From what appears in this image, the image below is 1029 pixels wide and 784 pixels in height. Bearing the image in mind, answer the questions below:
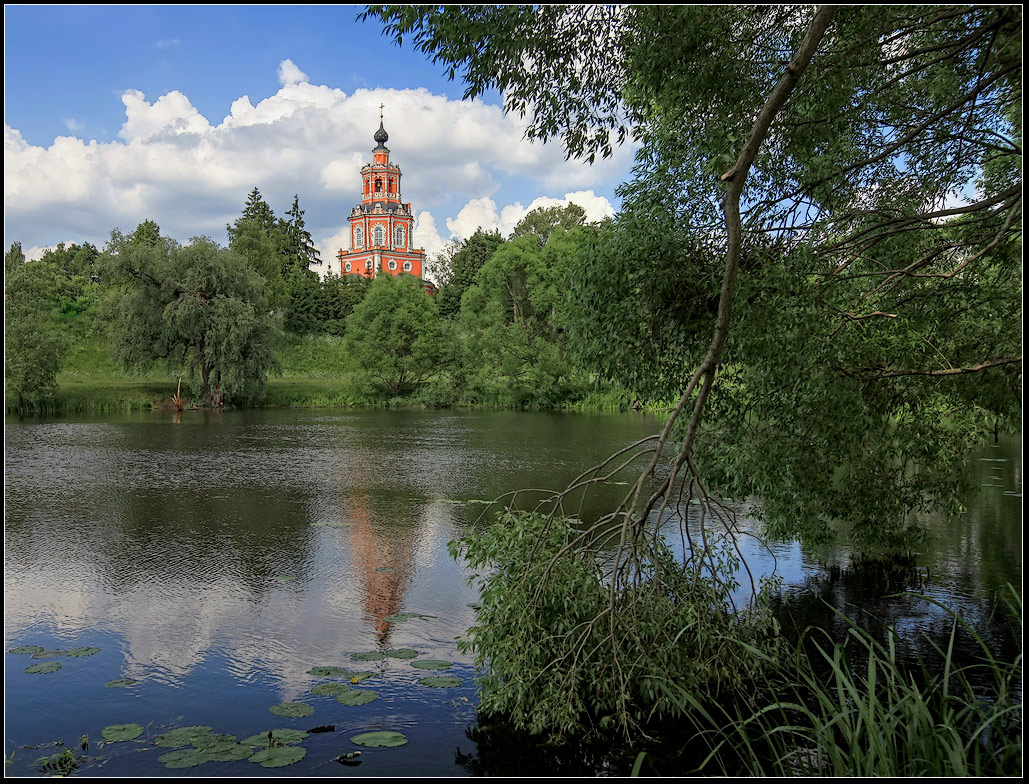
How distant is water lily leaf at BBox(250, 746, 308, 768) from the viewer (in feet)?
17.4

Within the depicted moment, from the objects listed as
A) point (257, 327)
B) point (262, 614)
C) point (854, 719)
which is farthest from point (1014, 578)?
point (257, 327)

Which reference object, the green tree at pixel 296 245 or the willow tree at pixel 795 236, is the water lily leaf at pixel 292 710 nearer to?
the willow tree at pixel 795 236

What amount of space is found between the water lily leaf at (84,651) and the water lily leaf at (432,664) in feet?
9.52

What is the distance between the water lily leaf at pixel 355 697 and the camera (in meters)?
6.25

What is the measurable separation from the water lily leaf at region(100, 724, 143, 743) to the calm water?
9cm

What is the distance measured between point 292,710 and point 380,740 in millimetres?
873

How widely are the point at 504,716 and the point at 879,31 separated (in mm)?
6600

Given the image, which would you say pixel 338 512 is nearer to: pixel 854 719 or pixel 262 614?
pixel 262 614

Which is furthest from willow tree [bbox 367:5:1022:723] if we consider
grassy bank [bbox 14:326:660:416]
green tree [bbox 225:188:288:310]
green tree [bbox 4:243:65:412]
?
green tree [bbox 225:188:288:310]

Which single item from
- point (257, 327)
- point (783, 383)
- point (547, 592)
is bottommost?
point (547, 592)

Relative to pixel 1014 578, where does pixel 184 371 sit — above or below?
above

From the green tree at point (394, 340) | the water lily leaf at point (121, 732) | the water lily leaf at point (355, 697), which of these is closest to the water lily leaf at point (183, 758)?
the water lily leaf at point (121, 732)

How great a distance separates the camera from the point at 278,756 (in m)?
5.41

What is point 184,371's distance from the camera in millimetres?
40062
